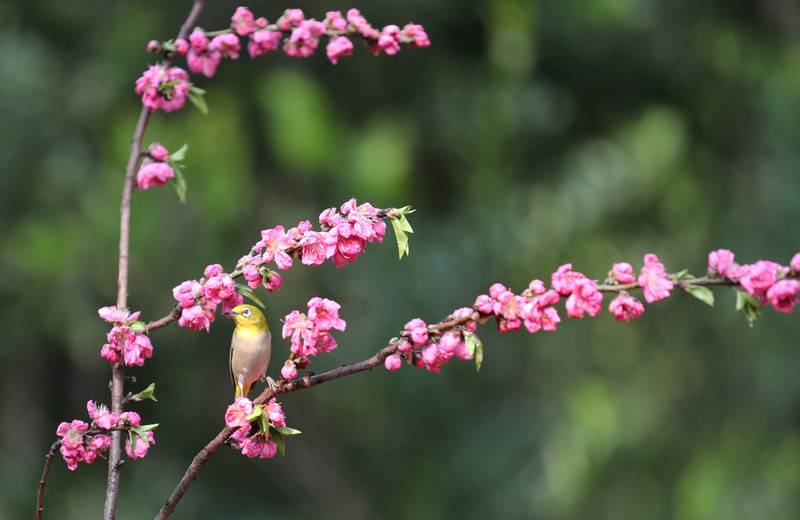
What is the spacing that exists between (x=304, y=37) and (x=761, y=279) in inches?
26.9

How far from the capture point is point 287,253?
1010 mm

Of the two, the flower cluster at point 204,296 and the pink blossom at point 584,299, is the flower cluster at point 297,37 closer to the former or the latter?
the flower cluster at point 204,296

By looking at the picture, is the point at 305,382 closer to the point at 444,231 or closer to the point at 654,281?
the point at 654,281

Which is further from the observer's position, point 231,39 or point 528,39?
point 528,39

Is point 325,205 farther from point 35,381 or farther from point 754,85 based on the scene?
point 754,85

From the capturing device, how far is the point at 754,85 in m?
5.40

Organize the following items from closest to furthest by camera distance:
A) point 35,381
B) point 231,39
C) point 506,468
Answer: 1. point 231,39
2. point 506,468
3. point 35,381

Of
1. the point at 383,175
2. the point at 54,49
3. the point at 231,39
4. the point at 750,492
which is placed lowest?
the point at 231,39

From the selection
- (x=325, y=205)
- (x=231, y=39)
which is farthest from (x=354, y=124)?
(x=231, y=39)

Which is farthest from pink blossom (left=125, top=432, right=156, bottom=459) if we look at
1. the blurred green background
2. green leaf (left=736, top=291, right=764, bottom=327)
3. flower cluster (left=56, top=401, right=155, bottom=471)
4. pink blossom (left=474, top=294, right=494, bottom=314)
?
the blurred green background

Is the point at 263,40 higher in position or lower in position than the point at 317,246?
higher

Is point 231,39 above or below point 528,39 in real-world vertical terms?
below

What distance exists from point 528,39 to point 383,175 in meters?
1.15

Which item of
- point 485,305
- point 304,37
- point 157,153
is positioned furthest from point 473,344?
point 304,37
